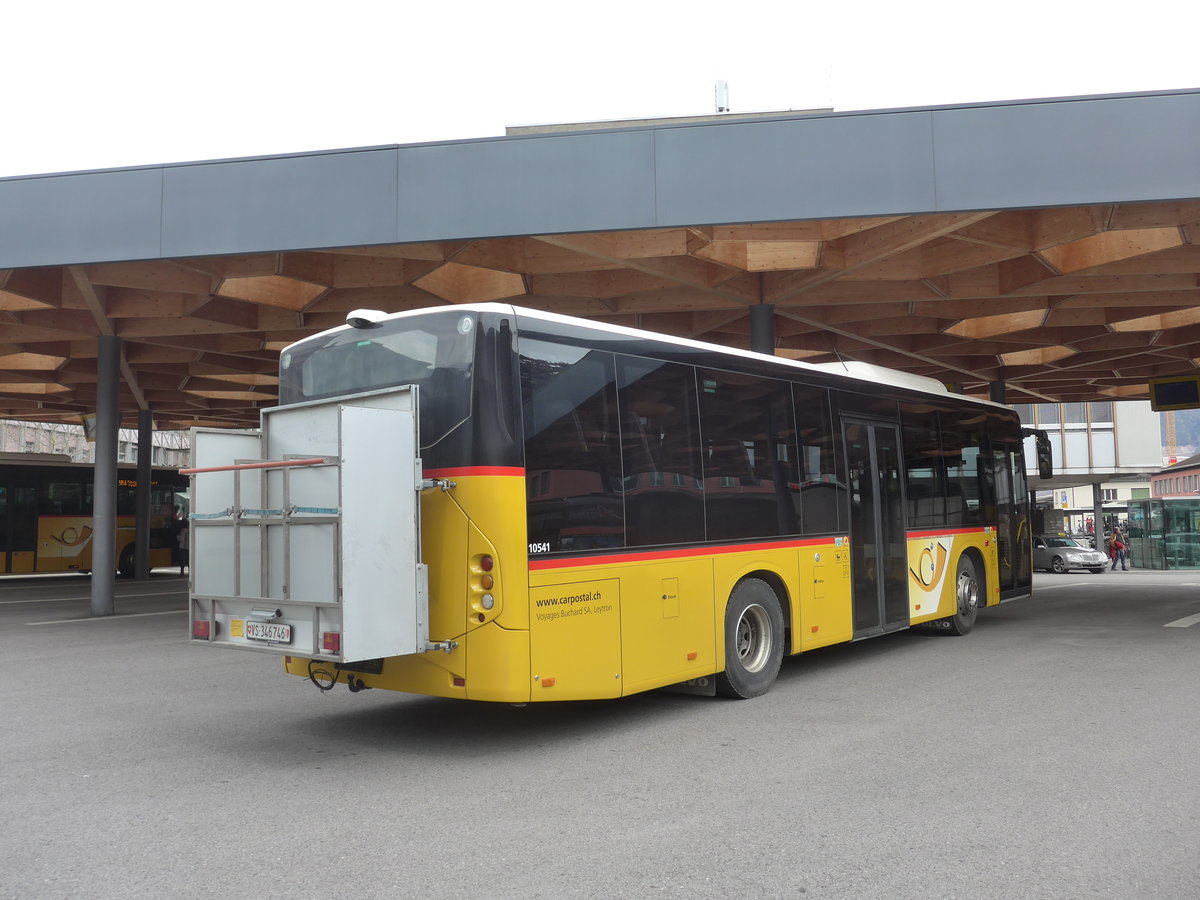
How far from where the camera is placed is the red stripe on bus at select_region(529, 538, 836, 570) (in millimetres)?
6908

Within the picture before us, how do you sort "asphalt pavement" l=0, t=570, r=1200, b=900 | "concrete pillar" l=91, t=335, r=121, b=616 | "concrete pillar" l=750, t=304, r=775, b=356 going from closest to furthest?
"asphalt pavement" l=0, t=570, r=1200, b=900 < "concrete pillar" l=750, t=304, r=775, b=356 < "concrete pillar" l=91, t=335, r=121, b=616

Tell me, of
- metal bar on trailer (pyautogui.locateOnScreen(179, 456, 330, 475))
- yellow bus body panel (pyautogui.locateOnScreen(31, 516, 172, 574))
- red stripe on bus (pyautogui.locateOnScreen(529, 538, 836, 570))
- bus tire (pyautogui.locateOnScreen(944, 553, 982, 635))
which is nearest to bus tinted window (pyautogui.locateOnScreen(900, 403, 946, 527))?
bus tire (pyautogui.locateOnScreen(944, 553, 982, 635))

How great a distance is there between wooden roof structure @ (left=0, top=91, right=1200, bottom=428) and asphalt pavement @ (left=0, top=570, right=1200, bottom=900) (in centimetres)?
636

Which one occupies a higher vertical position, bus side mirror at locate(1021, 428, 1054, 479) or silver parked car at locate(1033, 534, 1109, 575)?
bus side mirror at locate(1021, 428, 1054, 479)

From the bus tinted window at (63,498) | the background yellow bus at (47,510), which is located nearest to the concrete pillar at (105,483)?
the background yellow bus at (47,510)

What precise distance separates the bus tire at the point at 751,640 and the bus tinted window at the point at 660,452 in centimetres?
94

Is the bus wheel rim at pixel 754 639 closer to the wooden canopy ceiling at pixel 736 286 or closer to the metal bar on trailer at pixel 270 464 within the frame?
the metal bar on trailer at pixel 270 464

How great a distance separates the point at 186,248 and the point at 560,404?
8843 millimetres

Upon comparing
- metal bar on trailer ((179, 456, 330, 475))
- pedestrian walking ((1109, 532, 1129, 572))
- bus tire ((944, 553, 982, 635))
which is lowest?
pedestrian walking ((1109, 532, 1129, 572))

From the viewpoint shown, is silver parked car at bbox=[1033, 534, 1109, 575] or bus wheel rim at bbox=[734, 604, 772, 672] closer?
bus wheel rim at bbox=[734, 604, 772, 672]

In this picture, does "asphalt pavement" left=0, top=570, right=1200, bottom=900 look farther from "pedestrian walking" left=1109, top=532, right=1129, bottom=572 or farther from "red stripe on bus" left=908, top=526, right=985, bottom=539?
"pedestrian walking" left=1109, top=532, right=1129, bottom=572

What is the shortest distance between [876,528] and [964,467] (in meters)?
3.10

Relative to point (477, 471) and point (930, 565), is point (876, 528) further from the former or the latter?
point (477, 471)

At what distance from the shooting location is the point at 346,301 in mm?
17109
